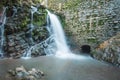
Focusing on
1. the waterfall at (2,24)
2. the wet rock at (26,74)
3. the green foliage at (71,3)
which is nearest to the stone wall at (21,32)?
the waterfall at (2,24)

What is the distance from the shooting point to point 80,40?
1358cm

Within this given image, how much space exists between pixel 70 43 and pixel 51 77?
6445 millimetres

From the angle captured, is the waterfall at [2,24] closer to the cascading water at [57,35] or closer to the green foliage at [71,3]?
the cascading water at [57,35]

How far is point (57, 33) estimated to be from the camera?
1405 centimetres

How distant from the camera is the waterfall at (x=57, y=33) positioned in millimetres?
13529

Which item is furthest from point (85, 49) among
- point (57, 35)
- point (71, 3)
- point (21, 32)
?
point (21, 32)

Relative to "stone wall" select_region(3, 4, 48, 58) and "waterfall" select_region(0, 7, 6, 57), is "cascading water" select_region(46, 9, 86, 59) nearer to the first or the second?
"stone wall" select_region(3, 4, 48, 58)

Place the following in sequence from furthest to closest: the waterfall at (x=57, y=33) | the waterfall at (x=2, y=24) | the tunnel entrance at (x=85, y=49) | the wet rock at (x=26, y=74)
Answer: the tunnel entrance at (x=85, y=49)
the waterfall at (x=57, y=33)
the waterfall at (x=2, y=24)
the wet rock at (x=26, y=74)

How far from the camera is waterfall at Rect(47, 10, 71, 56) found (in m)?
13.5

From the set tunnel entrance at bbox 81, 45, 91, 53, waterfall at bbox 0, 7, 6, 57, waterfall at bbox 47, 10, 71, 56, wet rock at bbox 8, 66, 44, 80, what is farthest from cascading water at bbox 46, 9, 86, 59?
wet rock at bbox 8, 66, 44, 80

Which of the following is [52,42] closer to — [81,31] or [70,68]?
[81,31]

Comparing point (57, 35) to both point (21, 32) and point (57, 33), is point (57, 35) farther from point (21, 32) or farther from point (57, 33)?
point (21, 32)

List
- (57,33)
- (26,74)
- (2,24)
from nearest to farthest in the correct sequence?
1. (26,74)
2. (2,24)
3. (57,33)

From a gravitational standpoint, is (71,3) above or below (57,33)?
above
